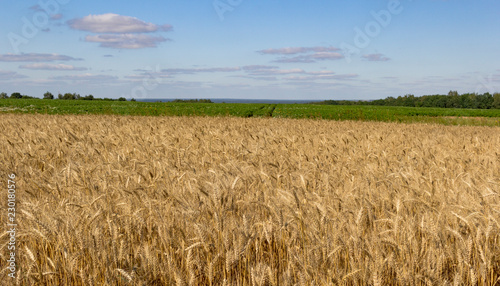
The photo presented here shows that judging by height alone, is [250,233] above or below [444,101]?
below

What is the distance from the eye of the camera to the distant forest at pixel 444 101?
6581 cm

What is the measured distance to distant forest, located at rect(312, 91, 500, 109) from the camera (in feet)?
216

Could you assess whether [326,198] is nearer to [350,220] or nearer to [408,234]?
[350,220]

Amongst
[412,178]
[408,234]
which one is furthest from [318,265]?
[412,178]

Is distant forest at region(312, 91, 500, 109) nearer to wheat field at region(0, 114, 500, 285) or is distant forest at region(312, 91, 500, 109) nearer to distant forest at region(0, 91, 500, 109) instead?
distant forest at region(0, 91, 500, 109)

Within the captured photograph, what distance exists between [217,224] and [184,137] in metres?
5.41

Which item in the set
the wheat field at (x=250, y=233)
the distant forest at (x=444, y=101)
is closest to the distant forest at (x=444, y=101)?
the distant forest at (x=444, y=101)

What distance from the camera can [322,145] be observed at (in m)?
6.76

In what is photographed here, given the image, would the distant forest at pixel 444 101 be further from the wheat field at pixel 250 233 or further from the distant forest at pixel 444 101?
the wheat field at pixel 250 233

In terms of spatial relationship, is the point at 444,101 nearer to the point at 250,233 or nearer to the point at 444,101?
the point at 444,101

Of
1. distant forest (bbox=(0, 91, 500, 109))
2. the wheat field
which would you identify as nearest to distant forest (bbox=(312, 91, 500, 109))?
distant forest (bbox=(0, 91, 500, 109))

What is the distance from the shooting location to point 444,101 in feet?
226

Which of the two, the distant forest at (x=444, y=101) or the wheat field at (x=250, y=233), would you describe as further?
the distant forest at (x=444, y=101)

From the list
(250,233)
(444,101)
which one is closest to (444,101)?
(444,101)
